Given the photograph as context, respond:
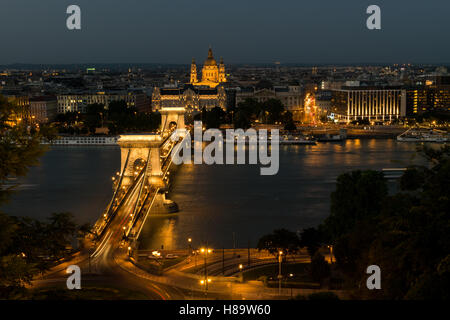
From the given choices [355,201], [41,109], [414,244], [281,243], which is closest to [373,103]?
[41,109]

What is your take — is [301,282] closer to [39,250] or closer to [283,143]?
[39,250]

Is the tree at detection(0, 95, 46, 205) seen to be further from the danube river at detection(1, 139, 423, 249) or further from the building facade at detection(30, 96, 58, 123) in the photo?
the building facade at detection(30, 96, 58, 123)

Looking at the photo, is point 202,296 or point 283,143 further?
point 283,143

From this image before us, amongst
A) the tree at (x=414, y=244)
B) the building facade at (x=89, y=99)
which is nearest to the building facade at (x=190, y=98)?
the building facade at (x=89, y=99)

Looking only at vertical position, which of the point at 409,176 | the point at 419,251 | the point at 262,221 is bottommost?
the point at 262,221

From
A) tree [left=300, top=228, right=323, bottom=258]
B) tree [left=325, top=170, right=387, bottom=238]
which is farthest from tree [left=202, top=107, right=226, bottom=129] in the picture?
tree [left=300, top=228, right=323, bottom=258]

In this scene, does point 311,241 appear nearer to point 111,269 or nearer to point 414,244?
point 111,269

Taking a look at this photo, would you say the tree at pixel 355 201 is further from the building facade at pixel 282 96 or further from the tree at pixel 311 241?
the building facade at pixel 282 96

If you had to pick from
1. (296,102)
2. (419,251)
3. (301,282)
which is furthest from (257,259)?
(296,102)
